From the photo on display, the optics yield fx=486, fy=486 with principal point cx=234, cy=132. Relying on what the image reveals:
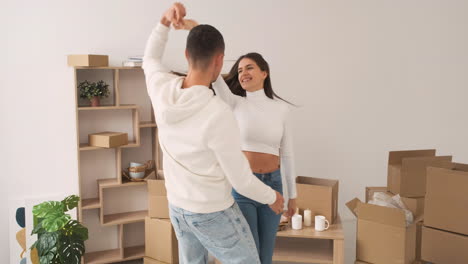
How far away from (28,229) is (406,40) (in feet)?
11.5

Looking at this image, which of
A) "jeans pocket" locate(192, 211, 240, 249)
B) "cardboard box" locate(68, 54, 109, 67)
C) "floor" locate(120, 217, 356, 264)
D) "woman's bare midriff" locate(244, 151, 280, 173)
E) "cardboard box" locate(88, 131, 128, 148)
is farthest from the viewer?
"floor" locate(120, 217, 356, 264)

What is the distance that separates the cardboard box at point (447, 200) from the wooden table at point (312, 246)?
582 mm

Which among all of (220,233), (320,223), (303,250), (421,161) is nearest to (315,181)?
(320,223)

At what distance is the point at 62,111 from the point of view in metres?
3.64

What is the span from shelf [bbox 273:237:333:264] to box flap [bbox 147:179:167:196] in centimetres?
91

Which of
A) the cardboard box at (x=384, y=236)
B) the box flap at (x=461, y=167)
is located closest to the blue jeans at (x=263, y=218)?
the cardboard box at (x=384, y=236)

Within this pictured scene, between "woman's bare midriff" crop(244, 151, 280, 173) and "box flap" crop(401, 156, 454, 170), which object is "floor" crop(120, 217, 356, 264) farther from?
"woman's bare midriff" crop(244, 151, 280, 173)

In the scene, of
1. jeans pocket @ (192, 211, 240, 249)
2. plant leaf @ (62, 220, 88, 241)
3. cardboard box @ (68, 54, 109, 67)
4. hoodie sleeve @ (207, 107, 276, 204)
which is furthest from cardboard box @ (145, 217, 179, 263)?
hoodie sleeve @ (207, 107, 276, 204)

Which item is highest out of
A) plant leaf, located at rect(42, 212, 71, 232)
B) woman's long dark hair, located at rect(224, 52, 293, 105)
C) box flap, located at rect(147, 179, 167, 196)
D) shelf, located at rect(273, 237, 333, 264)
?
woman's long dark hair, located at rect(224, 52, 293, 105)

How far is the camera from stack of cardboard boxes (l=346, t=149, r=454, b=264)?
3.12m

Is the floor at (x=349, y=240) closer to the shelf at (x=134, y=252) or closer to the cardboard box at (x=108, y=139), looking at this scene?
the shelf at (x=134, y=252)

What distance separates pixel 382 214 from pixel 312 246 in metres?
0.60

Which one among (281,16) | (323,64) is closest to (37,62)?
(281,16)

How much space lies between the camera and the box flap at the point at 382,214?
121 inches
